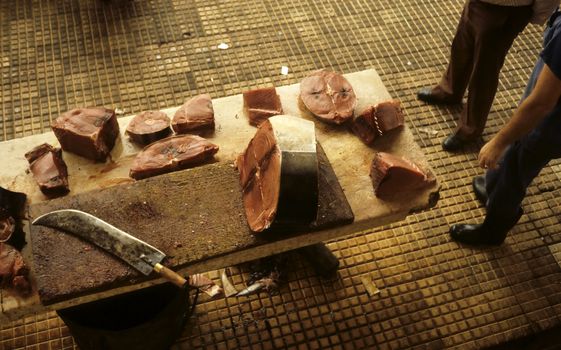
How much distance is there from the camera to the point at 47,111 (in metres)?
3.67

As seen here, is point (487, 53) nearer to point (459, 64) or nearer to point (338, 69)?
point (459, 64)

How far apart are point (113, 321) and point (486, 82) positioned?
8.38 ft

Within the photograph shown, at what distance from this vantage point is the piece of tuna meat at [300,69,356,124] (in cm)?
241

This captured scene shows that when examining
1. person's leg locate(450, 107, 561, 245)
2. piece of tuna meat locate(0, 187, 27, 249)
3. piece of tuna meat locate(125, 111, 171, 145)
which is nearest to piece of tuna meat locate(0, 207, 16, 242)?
piece of tuna meat locate(0, 187, 27, 249)

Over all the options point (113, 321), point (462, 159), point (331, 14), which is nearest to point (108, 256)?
point (113, 321)

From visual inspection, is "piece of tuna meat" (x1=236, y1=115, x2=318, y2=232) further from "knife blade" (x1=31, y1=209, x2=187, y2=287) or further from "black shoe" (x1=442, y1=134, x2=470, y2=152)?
"black shoe" (x1=442, y1=134, x2=470, y2=152)

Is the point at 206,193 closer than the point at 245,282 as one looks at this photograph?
Yes

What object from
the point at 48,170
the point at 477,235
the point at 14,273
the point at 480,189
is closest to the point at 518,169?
the point at 477,235

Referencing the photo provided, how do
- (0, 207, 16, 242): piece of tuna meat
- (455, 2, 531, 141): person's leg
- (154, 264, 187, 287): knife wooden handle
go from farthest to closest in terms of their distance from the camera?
1. (455, 2, 531, 141): person's leg
2. (0, 207, 16, 242): piece of tuna meat
3. (154, 264, 187, 287): knife wooden handle

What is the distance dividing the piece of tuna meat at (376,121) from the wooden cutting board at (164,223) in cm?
30

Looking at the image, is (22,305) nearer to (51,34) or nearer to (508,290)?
(508,290)

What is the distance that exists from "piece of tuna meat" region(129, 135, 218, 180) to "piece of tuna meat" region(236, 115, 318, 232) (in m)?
0.27

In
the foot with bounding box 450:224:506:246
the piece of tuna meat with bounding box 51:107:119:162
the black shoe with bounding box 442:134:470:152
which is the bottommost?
the foot with bounding box 450:224:506:246

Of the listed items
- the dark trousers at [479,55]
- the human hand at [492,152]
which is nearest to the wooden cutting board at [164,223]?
the human hand at [492,152]
